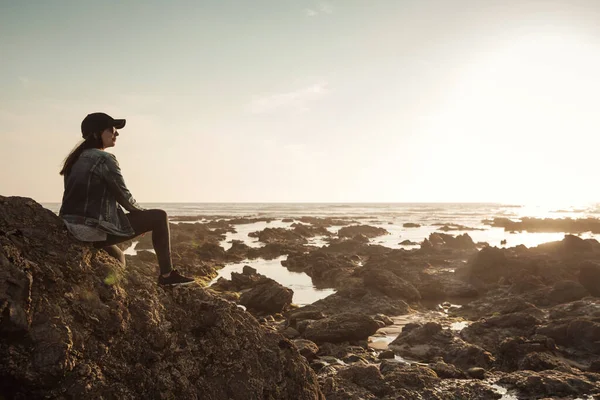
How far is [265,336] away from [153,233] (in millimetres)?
2468

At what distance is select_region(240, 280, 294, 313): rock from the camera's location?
1761 centimetres

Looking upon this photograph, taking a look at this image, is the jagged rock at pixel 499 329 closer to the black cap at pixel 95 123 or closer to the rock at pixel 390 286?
the rock at pixel 390 286

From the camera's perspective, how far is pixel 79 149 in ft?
18.1

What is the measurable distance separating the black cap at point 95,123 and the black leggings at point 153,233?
50.2 inches

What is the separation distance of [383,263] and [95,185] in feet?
81.3

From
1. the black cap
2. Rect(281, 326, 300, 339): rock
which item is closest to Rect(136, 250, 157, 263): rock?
Rect(281, 326, 300, 339): rock

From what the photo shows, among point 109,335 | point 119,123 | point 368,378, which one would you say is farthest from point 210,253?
point 109,335

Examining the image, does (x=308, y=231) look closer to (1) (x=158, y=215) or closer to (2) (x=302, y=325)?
(2) (x=302, y=325)

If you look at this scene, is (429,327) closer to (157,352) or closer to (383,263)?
(157,352)

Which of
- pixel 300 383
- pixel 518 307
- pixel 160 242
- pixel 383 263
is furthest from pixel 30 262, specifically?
pixel 383 263

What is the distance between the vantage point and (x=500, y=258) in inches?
992

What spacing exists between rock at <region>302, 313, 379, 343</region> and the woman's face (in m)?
9.78

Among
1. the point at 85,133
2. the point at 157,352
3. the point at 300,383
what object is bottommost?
the point at 300,383

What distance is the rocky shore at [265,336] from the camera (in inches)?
175
